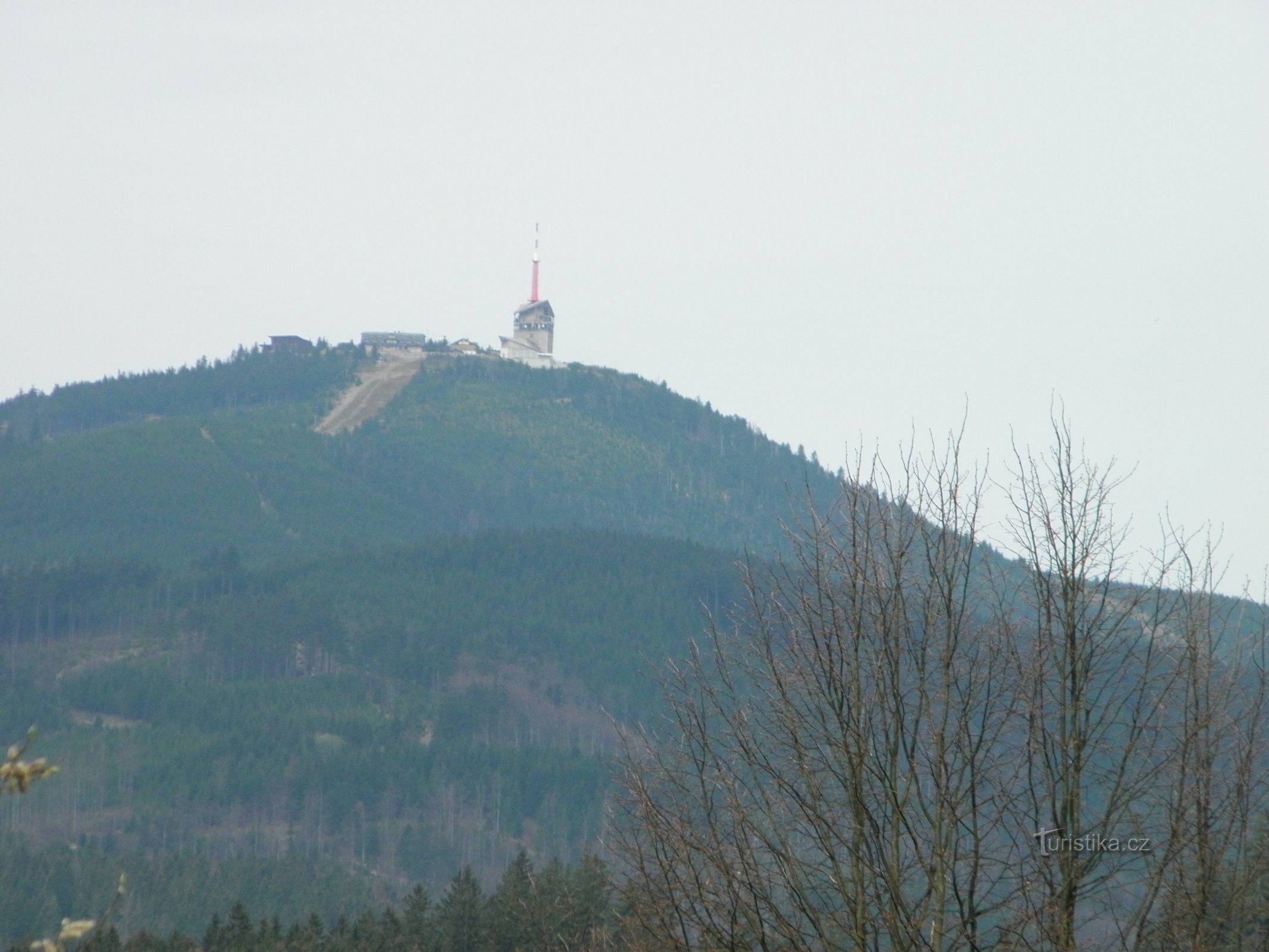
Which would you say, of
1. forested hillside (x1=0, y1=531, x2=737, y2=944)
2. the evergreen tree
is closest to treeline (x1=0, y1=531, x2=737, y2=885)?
forested hillside (x1=0, y1=531, x2=737, y2=944)

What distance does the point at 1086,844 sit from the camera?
14297 mm

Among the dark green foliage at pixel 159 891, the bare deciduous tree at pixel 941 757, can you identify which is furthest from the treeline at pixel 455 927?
the dark green foliage at pixel 159 891

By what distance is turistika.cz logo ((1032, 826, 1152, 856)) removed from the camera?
14234 mm

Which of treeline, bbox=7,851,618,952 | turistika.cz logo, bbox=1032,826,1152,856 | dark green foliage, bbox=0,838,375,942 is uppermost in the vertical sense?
turistika.cz logo, bbox=1032,826,1152,856

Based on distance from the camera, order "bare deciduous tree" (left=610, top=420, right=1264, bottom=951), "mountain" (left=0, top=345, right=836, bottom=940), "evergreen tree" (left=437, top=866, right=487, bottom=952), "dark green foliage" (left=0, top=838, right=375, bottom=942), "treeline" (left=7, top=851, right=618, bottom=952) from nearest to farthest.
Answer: "bare deciduous tree" (left=610, top=420, right=1264, bottom=951)
"treeline" (left=7, top=851, right=618, bottom=952)
"evergreen tree" (left=437, top=866, right=487, bottom=952)
"dark green foliage" (left=0, top=838, right=375, bottom=942)
"mountain" (left=0, top=345, right=836, bottom=940)

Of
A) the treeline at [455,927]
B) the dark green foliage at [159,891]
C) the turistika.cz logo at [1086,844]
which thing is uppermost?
the turistika.cz logo at [1086,844]

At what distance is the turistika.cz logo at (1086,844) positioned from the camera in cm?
1423

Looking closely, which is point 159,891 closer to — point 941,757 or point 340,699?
point 340,699

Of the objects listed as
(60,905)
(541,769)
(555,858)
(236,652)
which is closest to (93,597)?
(236,652)

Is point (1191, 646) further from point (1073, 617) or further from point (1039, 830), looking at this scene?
point (1039, 830)

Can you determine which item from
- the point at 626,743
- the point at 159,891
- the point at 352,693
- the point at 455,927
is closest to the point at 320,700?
the point at 352,693

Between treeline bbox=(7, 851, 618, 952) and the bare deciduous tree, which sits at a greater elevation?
the bare deciduous tree

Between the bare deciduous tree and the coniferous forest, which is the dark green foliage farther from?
the bare deciduous tree

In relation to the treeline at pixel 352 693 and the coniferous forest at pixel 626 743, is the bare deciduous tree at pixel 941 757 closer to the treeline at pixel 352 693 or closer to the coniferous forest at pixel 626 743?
the coniferous forest at pixel 626 743
